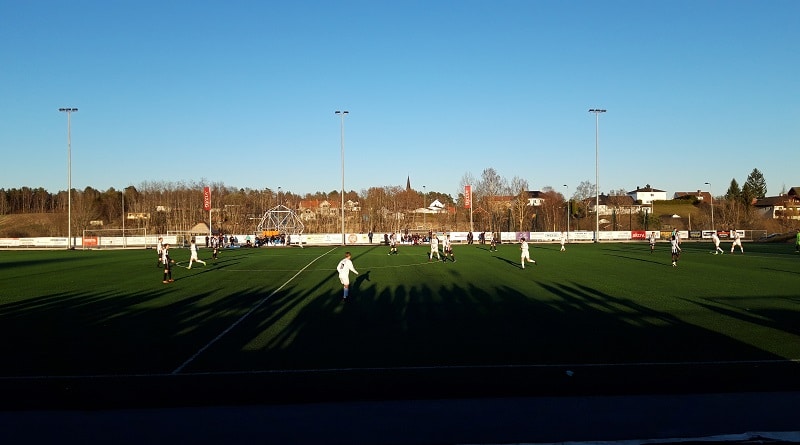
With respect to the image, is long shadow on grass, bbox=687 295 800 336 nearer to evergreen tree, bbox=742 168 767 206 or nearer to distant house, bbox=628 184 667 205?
evergreen tree, bbox=742 168 767 206

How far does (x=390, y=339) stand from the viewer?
12969mm

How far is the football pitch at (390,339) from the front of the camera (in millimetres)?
9086

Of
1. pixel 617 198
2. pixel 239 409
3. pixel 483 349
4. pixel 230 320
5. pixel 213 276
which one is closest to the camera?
pixel 239 409

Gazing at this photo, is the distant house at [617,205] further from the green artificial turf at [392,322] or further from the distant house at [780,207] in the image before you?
the green artificial turf at [392,322]

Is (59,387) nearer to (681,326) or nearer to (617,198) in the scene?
(681,326)

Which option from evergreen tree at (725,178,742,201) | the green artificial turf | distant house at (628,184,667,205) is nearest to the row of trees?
evergreen tree at (725,178,742,201)

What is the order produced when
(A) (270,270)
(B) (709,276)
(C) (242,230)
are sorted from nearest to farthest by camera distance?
(B) (709,276)
(A) (270,270)
(C) (242,230)

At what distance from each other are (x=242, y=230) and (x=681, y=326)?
104m

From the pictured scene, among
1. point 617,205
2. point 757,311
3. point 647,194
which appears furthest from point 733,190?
point 757,311

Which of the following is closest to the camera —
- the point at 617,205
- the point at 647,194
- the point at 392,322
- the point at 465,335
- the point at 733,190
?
the point at 465,335

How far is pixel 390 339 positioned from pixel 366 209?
109m

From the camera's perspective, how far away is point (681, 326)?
14102 millimetres

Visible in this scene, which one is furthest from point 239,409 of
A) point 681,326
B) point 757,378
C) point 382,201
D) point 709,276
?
point 382,201

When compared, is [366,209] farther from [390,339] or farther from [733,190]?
[390,339]
